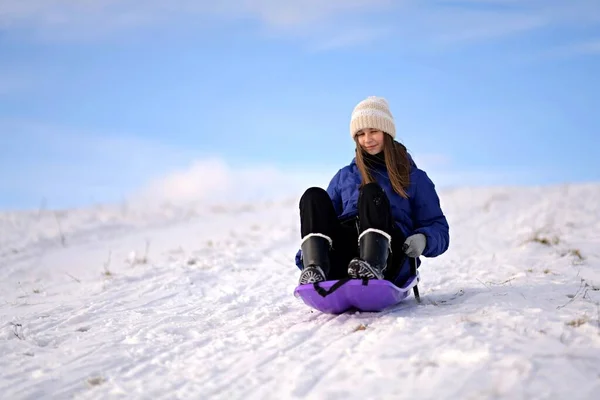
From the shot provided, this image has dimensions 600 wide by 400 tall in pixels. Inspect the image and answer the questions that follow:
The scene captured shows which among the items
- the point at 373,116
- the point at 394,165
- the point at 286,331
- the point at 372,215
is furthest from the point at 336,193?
the point at 286,331

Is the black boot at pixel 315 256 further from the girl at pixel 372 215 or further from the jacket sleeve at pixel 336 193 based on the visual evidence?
the jacket sleeve at pixel 336 193

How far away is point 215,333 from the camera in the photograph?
3570 millimetres

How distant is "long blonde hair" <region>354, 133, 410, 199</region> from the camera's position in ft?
12.9

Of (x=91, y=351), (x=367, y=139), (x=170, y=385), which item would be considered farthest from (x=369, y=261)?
(x=91, y=351)

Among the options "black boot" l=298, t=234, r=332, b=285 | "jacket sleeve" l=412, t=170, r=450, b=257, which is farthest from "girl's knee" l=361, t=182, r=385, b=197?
"jacket sleeve" l=412, t=170, r=450, b=257

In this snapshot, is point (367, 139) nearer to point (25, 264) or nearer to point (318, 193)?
point (318, 193)

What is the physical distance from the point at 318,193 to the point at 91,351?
5.27 feet

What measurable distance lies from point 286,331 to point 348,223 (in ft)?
2.83

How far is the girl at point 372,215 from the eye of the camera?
349 centimetres

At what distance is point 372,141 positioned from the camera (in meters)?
4.09

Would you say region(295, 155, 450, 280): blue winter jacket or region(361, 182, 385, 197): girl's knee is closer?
region(361, 182, 385, 197): girl's knee

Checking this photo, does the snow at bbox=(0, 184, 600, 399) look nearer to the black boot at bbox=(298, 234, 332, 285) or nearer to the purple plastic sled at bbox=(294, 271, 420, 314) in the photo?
the purple plastic sled at bbox=(294, 271, 420, 314)

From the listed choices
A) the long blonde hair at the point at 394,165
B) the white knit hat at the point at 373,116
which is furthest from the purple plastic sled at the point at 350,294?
the white knit hat at the point at 373,116

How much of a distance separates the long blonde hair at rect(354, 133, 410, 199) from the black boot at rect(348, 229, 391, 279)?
544 millimetres
